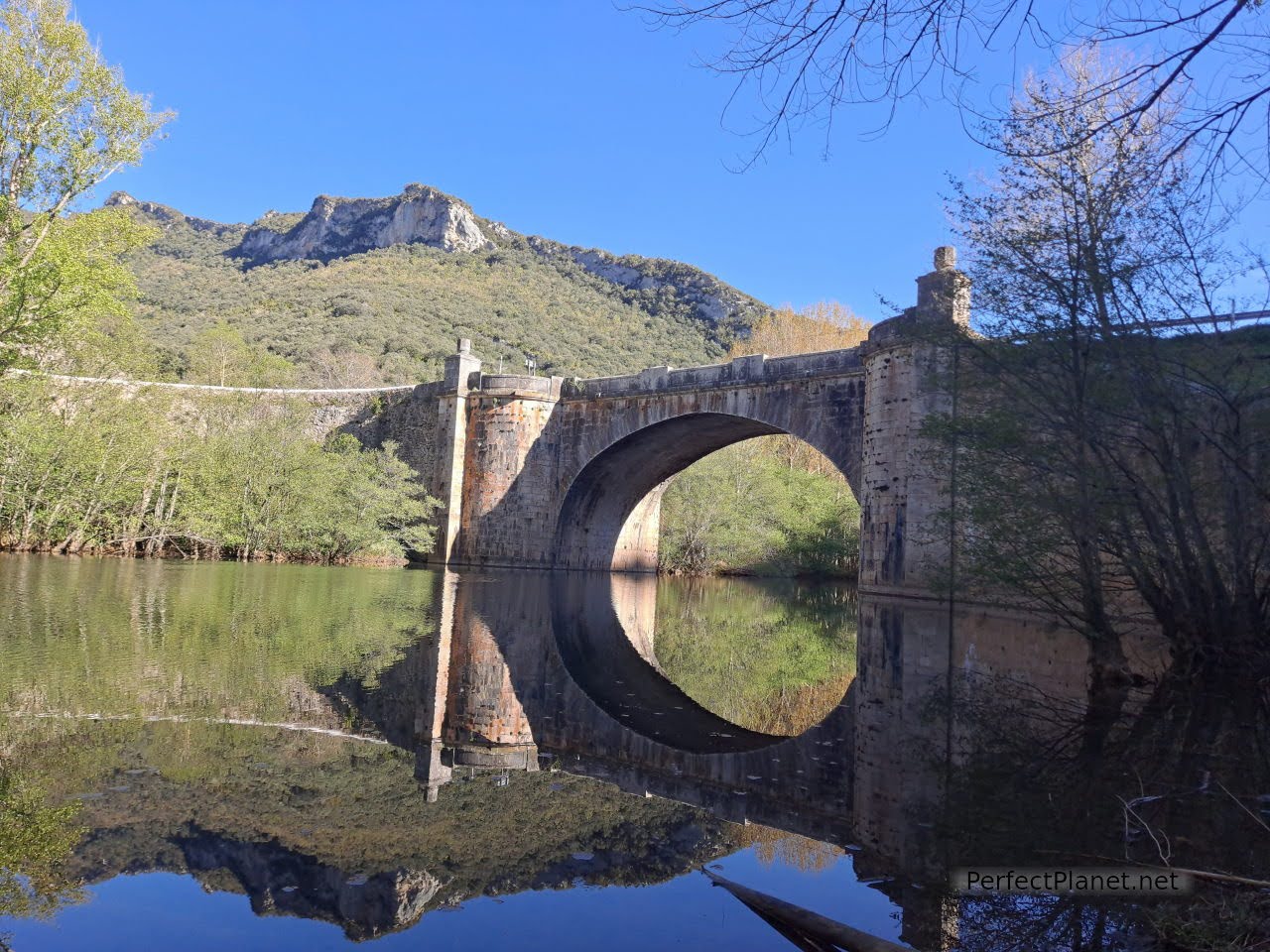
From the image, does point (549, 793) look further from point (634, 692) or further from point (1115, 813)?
point (634, 692)

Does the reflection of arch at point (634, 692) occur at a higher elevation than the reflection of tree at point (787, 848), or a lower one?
higher

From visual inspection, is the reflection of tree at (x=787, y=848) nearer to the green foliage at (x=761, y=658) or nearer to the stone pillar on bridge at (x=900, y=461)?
the green foliage at (x=761, y=658)

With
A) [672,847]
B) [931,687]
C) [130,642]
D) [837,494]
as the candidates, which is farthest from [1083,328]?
[837,494]

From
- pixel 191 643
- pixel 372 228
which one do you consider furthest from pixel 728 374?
pixel 372 228

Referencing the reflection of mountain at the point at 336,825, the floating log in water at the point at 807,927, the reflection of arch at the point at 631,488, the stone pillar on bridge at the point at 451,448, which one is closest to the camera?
the floating log in water at the point at 807,927

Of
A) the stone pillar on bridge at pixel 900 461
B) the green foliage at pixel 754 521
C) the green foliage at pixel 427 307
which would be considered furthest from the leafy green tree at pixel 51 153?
the green foliage at pixel 427 307

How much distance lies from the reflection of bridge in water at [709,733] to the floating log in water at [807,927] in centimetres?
33

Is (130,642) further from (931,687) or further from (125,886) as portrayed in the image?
(931,687)

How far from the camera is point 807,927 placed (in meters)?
2.44

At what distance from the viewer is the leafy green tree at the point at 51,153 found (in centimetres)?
1352

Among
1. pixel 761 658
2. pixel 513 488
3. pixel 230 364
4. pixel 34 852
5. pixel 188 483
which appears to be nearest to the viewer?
pixel 34 852

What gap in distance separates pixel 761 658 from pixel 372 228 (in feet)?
240

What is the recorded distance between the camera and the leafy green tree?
1352 cm

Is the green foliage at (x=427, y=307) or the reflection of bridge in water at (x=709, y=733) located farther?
the green foliage at (x=427, y=307)
